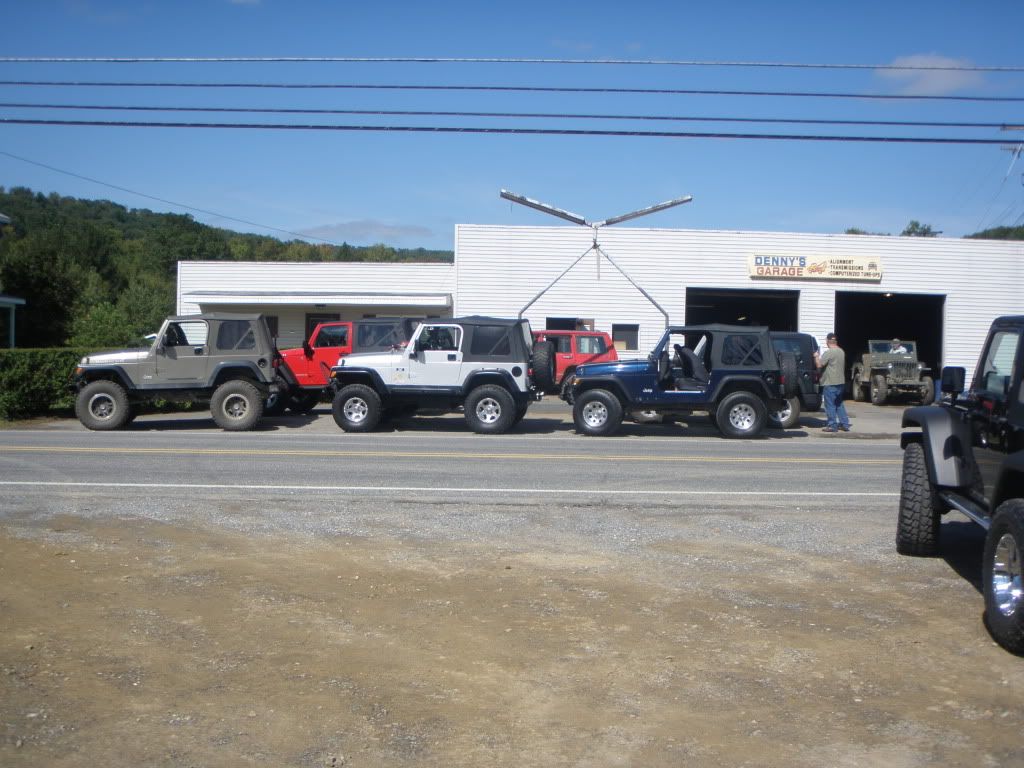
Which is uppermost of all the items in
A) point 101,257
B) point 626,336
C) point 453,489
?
point 101,257

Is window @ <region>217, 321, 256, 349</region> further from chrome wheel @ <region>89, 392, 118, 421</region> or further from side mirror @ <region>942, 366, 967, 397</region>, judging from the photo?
side mirror @ <region>942, 366, 967, 397</region>

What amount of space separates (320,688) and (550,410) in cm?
1929

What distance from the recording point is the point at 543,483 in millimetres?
12070

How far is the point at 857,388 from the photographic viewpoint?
3005cm

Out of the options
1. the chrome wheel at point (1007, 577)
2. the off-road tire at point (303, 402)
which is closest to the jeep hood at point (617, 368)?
the off-road tire at point (303, 402)

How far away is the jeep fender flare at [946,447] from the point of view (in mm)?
7395

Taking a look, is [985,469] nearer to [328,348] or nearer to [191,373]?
[191,373]

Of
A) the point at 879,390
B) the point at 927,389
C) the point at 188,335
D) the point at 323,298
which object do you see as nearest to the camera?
the point at 188,335

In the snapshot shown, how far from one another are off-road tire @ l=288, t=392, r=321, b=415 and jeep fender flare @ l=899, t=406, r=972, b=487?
15471 millimetres

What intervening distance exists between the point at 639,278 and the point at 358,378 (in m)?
15.7

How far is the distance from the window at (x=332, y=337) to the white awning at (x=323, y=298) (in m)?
10.9

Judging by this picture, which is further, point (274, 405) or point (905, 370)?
point (905, 370)

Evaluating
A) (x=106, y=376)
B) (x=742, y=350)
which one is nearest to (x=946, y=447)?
(x=742, y=350)

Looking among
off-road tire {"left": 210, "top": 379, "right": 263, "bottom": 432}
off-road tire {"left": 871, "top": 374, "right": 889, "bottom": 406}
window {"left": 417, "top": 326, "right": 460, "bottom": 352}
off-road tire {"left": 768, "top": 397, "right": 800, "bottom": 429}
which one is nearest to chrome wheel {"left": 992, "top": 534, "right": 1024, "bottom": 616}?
window {"left": 417, "top": 326, "right": 460, "bottom": 352}
